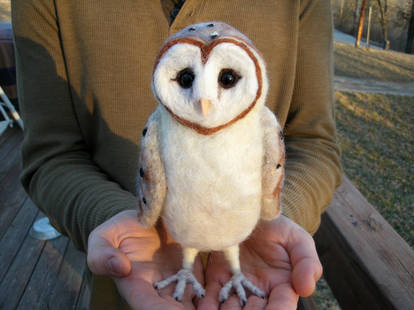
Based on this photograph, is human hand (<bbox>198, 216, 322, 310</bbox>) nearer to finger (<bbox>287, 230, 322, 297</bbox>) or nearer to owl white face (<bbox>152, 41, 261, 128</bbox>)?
finger (<bbox>287, 230, 322, 297</bbox>)

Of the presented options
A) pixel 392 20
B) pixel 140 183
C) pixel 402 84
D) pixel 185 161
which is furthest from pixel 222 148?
pixel 392 20

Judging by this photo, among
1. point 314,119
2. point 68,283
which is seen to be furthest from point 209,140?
point 68,283

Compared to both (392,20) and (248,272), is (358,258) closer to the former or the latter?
(248,272)

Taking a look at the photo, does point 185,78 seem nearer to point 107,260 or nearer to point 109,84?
point 107,260

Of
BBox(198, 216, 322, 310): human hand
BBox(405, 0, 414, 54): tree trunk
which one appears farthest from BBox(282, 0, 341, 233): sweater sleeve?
BBox(405, 0, 414, 54): tree trunk

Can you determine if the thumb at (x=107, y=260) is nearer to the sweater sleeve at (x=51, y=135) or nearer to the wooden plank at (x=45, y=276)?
the sweater sleeve at (x=51, y=135)

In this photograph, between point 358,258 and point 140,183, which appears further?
point 358,258
